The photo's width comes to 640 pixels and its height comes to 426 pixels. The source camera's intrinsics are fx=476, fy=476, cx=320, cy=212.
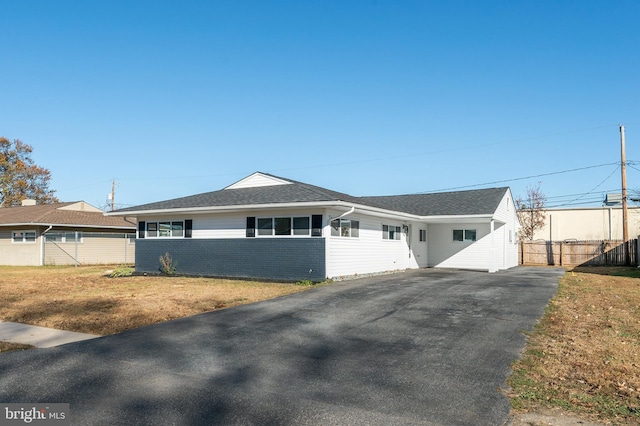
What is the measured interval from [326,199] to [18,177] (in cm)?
5080

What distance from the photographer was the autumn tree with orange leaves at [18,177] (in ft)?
172

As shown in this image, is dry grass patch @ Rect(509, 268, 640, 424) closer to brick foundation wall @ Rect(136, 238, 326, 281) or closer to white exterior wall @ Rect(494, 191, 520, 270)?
brick foundation wall @ Rect(136, 238, 326, 281)

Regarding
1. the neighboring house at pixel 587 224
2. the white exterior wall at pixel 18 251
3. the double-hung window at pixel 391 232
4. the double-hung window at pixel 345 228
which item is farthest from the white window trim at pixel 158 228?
the neighboring house at pixel 587 224

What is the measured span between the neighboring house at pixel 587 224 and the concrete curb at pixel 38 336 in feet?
128

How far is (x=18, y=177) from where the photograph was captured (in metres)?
53.8

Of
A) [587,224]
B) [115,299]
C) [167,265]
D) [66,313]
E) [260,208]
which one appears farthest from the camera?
[587,224]

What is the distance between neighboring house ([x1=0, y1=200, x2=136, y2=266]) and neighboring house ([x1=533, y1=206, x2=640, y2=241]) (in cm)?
3308

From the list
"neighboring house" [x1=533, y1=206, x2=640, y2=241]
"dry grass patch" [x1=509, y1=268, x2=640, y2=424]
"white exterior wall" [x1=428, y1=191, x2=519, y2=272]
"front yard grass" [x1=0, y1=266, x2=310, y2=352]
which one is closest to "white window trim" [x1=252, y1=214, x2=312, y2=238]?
"front yard grass" [x1=0, y1=266, x2=310, y2=352]

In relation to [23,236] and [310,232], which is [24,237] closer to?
[23,236]

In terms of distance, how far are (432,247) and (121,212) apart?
52.1ft

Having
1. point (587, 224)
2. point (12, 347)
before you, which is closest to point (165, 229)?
point (12, 347)

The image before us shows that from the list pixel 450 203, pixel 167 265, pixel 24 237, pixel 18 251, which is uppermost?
pixel 450 203

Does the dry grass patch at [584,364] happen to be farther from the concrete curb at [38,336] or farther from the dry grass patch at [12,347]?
the dry grass patch at [12,347]

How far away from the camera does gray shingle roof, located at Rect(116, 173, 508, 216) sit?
18.2 meters
